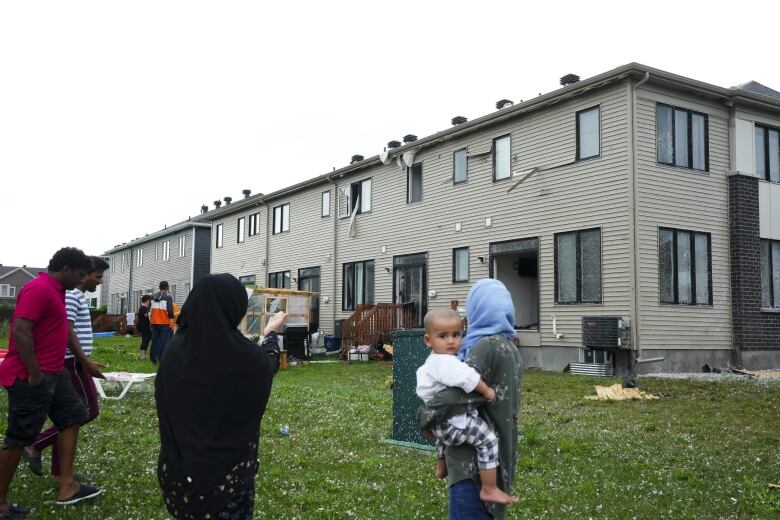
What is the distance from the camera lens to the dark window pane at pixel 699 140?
685 inches

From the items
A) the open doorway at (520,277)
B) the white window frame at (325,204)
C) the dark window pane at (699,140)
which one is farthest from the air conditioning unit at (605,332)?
the white window frame at (325,204)

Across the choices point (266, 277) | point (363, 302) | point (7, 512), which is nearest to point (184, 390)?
point (7, 512)

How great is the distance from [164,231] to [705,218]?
3516cm

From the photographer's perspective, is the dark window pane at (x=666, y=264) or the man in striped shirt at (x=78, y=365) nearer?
the man in striped shirt at (x=78, y=365)

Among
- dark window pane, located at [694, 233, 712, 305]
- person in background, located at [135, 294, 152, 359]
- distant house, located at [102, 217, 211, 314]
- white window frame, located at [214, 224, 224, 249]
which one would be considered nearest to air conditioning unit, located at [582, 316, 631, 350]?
dark window pane, located at [694, 233, 712, 305]

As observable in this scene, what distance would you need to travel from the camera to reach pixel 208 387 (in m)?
3.34

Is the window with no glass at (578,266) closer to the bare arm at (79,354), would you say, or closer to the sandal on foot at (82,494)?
the bare arm at (79,354)

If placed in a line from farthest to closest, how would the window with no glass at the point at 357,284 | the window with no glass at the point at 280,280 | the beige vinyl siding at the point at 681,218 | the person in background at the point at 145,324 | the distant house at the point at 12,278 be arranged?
the distant house at the point at 12,278 → the window with no glass at the point at 280,280 → the window with no glass at the point at 357,284 → the person in background at the point at 145,324 → the beige vinyl siding at the point at 681,218

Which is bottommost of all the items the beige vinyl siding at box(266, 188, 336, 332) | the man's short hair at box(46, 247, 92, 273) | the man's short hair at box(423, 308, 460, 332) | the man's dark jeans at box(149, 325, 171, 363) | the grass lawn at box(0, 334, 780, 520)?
the grass lawn at box(0, 334, 780, 520)

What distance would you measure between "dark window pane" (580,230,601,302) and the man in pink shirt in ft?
42.8

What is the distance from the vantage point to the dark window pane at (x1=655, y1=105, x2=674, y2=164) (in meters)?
16.8

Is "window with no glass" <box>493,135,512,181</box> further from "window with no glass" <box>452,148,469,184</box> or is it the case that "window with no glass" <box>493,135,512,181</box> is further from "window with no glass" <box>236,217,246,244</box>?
"window with no glass" <box>236,217,246,244</box>

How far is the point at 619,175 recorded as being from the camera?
16422mm

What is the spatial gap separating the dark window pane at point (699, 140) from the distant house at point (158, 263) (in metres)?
27.2
